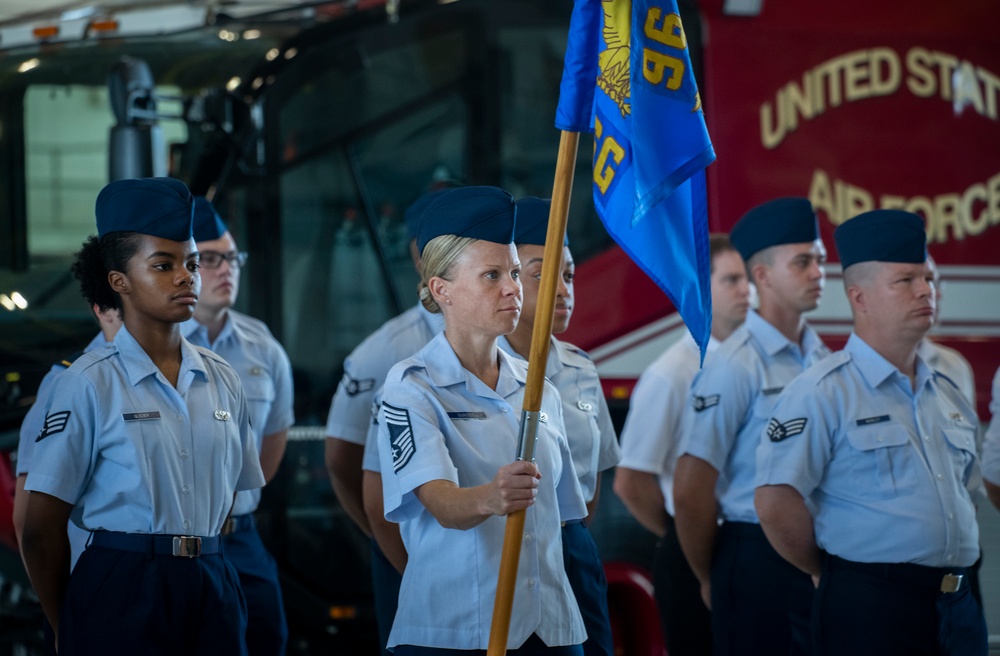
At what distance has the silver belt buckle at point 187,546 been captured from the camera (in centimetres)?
305

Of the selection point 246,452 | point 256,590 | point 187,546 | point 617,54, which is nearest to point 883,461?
point 617,54

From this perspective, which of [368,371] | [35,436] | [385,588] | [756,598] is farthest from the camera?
[368,371]

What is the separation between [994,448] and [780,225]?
102 centimetres

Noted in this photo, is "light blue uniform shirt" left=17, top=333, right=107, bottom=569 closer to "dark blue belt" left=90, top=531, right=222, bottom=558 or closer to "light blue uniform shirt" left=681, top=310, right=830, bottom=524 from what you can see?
"dark blue belt" left=90, top=531, right=222, bottom=558

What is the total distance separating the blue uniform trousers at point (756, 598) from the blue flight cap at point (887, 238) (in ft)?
3.43

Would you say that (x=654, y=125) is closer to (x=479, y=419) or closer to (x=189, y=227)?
(x=479, y=419)

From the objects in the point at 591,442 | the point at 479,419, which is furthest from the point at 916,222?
the point at 479,419

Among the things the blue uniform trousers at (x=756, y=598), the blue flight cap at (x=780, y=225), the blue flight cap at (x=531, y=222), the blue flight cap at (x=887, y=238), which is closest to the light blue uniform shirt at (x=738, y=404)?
the blue uniform trousers at (x=756, y=598)

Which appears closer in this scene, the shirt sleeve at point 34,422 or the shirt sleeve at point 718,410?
the shirt sleeve at point 34,422

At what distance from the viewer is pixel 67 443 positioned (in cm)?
299

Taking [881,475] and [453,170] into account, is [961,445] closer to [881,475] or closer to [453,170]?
[881,475]

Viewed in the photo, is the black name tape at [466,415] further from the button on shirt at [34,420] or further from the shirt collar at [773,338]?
the shirt collar at [773,338]

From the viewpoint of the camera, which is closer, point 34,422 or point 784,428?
point 34,422

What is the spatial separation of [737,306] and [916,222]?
1.30 meters
